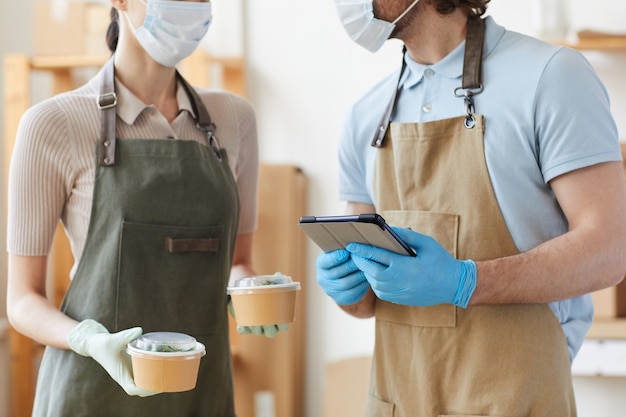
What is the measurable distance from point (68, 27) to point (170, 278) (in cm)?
179

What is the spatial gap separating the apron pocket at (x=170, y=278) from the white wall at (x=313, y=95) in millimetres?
1515

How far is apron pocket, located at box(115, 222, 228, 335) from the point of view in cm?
168

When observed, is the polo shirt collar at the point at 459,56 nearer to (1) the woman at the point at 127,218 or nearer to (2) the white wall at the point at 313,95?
(1) the woman at the point at 127,218

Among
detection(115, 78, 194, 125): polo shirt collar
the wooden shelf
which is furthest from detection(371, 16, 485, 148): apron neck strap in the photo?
the wooden shelf

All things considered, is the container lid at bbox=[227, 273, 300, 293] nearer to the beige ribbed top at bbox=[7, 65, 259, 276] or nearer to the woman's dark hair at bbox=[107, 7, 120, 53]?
the beige ribbed top at bbox=[7, 65, 259, 276]

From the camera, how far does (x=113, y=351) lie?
58.7 inches

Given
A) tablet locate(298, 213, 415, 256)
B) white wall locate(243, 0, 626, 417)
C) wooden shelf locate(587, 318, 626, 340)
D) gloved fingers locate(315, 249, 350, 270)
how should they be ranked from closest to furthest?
tablet locate(298, 213, 415, 256) → gloved fingers locate(315, 249, 350, 270) → wooden shelf locate(587, 318, 626, 340) → white wall locate(243, 0, 626, 417)

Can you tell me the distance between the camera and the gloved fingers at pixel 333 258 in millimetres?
1623

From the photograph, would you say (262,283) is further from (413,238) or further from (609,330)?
(609,330)

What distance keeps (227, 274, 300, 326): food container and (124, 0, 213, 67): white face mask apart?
518 millimetres

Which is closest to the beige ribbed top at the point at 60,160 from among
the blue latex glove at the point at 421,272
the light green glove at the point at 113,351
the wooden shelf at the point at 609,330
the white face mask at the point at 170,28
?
the white face mask at the point at 170,28

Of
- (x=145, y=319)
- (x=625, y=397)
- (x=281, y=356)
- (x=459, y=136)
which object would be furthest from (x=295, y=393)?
(x=459, y=136)

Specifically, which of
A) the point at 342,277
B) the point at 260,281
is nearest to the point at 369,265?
the point at 342,277

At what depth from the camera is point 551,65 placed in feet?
5.10
